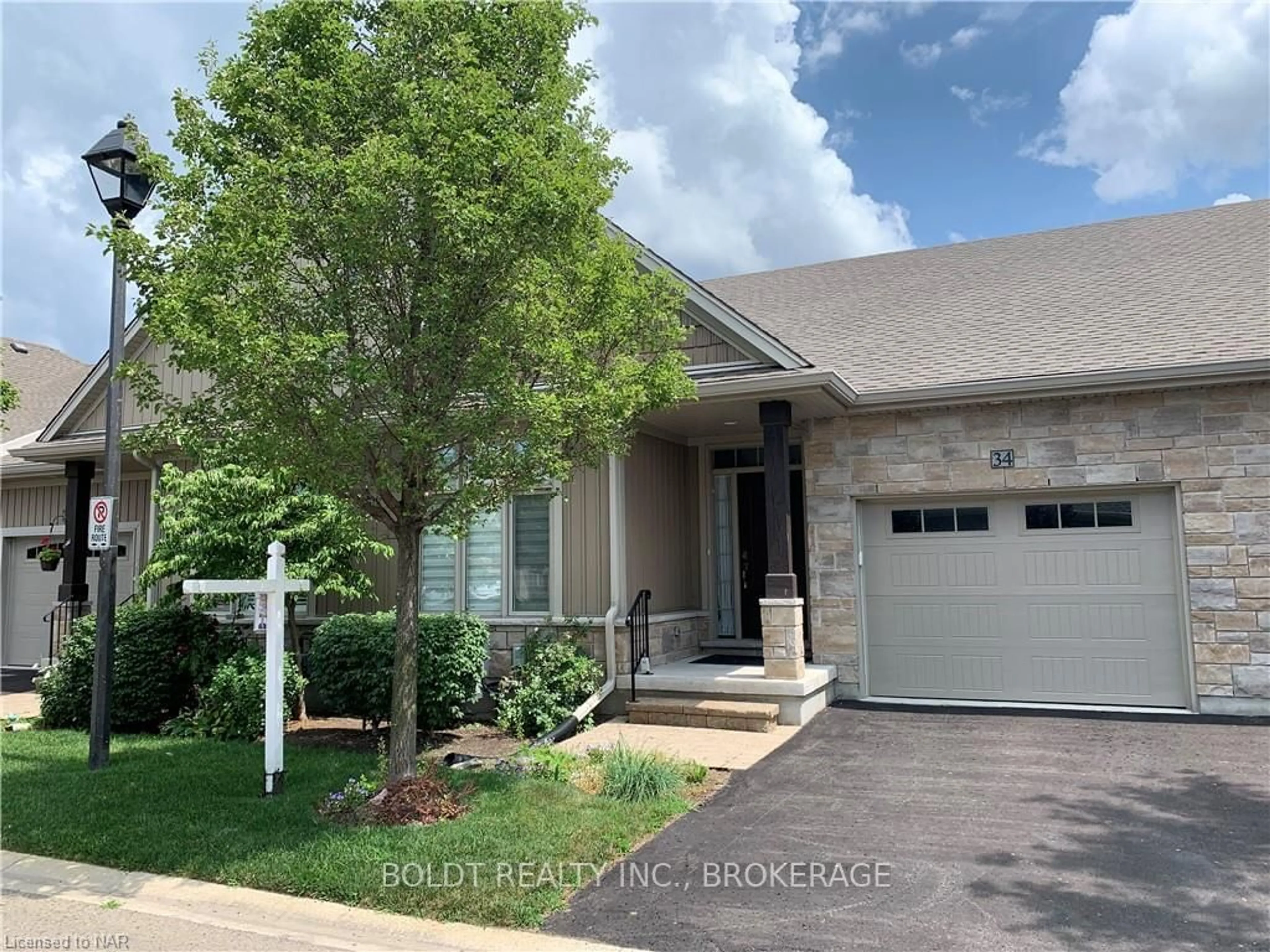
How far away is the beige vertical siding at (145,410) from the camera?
37.2ft

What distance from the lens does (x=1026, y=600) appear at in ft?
27.6

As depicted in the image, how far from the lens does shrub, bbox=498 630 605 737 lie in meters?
7.96

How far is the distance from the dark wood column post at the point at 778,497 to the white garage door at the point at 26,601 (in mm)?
10633

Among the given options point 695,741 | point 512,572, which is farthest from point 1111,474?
point 512,572

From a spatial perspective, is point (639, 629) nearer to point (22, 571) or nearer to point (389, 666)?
point (389, 666)

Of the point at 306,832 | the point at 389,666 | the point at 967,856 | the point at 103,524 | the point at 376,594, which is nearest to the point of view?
the point at 967,856

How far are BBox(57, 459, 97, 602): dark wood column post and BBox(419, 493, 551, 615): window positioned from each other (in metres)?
4.84

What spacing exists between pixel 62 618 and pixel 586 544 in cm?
727

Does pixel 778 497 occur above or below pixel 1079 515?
above

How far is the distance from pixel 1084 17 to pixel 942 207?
484 cm

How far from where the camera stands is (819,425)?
9211mm

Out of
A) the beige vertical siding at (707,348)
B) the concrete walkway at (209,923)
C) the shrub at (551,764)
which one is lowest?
the concrete walkway at (209,923)

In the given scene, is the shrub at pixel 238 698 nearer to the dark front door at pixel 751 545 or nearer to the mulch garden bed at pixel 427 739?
the mulch garden bed at pixel 427 739

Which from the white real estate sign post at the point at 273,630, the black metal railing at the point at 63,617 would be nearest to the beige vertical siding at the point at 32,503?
the black metal railing at the point at 63,617
